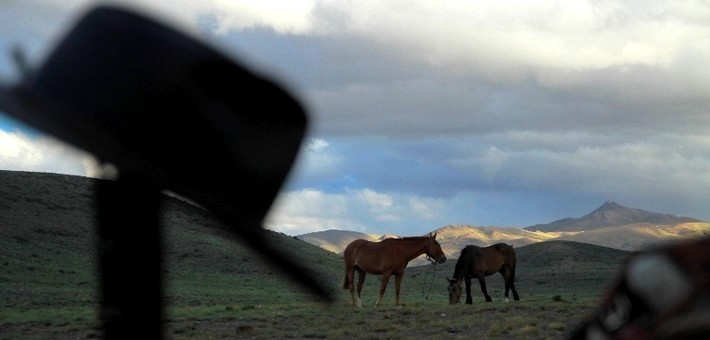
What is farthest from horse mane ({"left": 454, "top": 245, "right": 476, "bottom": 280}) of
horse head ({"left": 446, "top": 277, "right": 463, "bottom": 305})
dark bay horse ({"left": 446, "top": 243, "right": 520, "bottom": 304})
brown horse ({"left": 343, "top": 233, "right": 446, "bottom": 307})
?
brown horse ({"left": 343, "top": 233, "right": 446, "bottom": 307})

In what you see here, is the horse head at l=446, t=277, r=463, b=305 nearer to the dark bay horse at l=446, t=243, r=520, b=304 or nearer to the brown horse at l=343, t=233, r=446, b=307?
the dark bay horse at l=446, t=243, r=520, b=304

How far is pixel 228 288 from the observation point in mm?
43500

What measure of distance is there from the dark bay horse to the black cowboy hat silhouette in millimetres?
25433

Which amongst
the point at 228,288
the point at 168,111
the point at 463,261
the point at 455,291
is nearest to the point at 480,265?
the point at 463,261

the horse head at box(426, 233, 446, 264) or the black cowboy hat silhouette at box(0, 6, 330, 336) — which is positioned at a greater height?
the horse head at box(426, 233, 446, 264)

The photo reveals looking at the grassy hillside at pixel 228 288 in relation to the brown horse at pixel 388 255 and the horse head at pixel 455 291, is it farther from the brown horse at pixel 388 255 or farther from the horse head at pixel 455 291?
the brown horse at pixel 388 255

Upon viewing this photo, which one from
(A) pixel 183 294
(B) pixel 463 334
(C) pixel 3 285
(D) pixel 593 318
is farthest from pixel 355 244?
(D) pixel 593 318

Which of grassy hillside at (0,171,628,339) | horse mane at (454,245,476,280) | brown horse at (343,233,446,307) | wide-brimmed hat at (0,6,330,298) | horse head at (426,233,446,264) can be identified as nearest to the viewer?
wide-brimmed hat at (0,6,330,298)

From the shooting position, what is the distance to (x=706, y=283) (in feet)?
2.31

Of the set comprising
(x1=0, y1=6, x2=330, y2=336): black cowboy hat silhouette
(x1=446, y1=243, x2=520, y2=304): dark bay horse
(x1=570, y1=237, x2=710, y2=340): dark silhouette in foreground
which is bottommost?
(x1=570, y1=237, x2=710, y2=340): dark silhouette in foreground

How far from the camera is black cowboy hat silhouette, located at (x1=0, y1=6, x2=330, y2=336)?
1018mm

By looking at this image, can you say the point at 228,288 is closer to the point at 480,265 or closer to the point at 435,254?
the point at 480,265

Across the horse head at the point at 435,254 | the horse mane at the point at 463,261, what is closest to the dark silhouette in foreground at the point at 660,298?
the horse head at the point at 435,254

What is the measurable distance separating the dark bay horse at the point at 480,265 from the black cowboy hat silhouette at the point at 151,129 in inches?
1001
